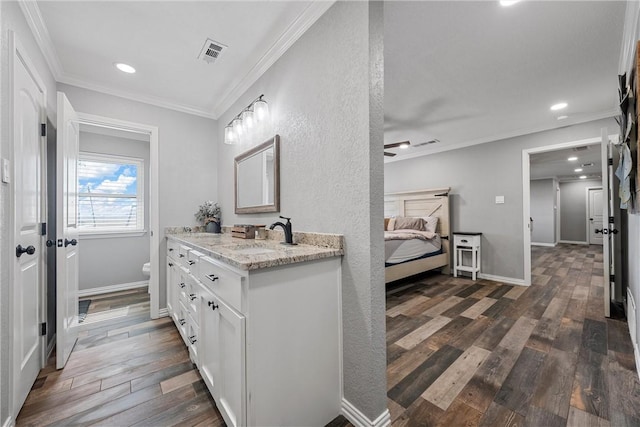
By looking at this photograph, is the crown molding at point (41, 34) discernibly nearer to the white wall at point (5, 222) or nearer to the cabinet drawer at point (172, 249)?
the white wall at point (5, 222)

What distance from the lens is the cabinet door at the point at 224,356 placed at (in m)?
1.14

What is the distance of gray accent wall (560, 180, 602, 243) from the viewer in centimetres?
848

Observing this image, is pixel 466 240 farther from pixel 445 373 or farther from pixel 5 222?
pixel 5 222

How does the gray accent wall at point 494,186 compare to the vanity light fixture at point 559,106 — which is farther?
the gray accent wall at point 494,186

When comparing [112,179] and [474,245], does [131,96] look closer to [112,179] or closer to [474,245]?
[112,179]

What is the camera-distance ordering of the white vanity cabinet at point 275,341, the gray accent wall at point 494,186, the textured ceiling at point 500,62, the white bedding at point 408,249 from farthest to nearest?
the gray accent wall at point 494,186 → the white bedding at point 408,249 → the textured ceiling at point 500,62 → the white vanity cabinet at point 275,341

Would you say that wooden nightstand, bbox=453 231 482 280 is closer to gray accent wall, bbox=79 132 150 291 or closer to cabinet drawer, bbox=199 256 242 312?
cabinet drawer, bbox=199 256 242 312

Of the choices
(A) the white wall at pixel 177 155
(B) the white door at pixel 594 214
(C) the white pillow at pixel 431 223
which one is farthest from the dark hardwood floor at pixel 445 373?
(B) the white door at pixel 594 214

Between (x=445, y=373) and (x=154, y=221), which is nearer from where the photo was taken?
(x=445, y=373)

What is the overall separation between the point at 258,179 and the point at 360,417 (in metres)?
1.87

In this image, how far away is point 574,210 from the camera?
344 inches

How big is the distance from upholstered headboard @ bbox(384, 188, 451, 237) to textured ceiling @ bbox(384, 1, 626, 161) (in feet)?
4.59

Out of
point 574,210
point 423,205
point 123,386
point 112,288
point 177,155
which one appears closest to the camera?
point 123,386

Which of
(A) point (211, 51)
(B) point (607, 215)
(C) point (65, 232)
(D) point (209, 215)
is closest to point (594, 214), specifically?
(B) point (607, 215)
